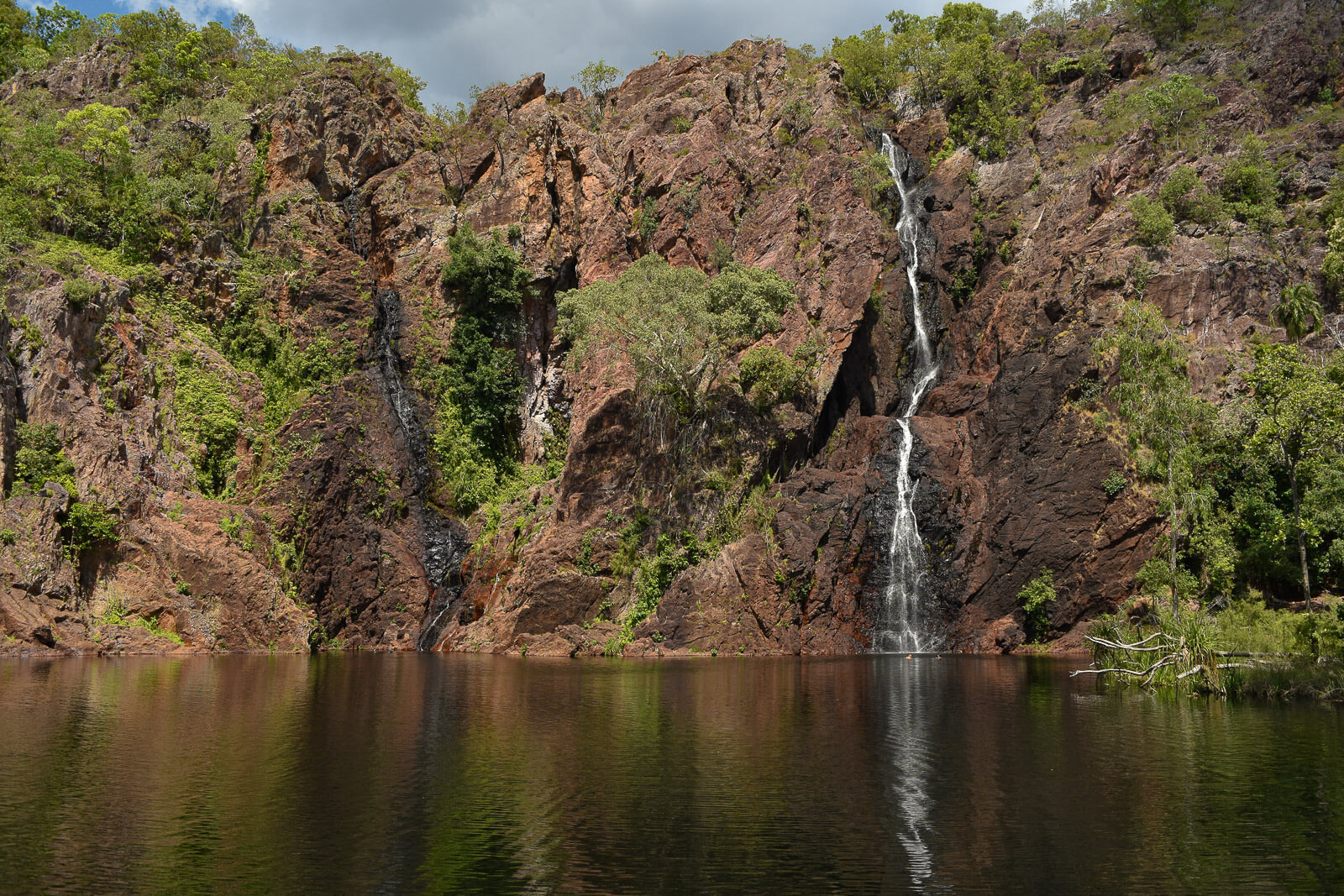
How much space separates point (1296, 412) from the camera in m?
35.7

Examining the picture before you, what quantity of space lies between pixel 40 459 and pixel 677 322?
3528 centimetres

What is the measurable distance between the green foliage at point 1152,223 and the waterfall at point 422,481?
154 ft

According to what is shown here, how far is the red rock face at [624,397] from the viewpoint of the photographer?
50.5m

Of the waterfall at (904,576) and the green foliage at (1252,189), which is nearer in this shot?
the waterfall at (904,576)

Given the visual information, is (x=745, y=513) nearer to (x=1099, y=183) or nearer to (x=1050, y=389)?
(x=1050, y=389)

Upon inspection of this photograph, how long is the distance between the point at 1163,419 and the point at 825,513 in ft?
58.8

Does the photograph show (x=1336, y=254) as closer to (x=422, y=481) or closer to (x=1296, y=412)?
(x=1296, y=412)

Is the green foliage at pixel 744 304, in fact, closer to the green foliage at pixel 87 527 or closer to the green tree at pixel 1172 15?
the green foliage at pixel 87 527

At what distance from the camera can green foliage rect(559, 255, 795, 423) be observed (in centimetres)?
5794

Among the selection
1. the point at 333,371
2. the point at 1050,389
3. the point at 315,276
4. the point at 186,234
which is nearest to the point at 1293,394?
the point at 1050,389

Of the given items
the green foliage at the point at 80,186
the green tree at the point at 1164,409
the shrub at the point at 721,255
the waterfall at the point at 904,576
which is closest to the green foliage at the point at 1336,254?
the green tree at the point at 1164,409

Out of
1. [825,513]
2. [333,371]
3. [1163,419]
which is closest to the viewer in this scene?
[1163,419]

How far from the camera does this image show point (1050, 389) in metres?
56.1

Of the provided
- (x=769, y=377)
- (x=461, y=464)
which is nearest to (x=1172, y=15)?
(x=769, y=377)
